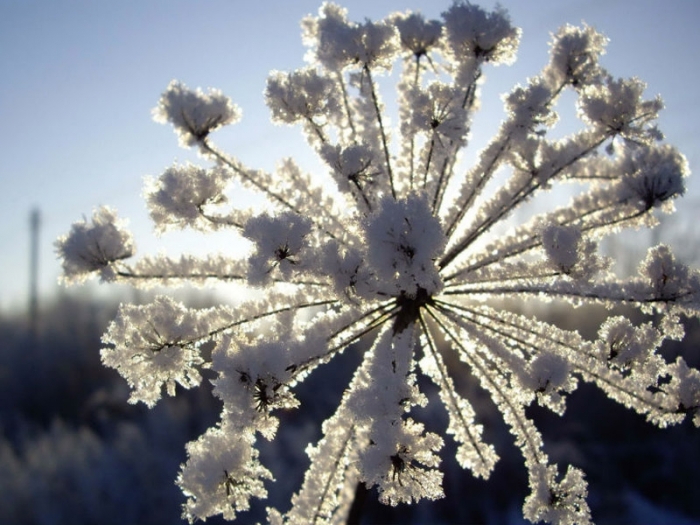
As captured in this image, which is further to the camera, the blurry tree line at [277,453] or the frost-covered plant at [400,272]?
the blurry tree line at [277,453]

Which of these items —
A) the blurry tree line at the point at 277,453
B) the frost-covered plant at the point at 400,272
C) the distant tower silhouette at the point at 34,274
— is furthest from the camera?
the distant tower silhouette at the point at 34,274

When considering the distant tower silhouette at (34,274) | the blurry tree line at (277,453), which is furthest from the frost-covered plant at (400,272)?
the distant tower silhouette at (34,274)

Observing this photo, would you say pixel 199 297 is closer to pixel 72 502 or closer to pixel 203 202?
pixel 72 502

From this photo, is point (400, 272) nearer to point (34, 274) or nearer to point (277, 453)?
point (277, 453)

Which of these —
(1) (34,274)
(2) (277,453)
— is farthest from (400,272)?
(1) (34,274)

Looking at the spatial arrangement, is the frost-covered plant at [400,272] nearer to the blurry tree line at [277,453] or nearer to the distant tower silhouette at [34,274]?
the blurry tree line at [277,453]
